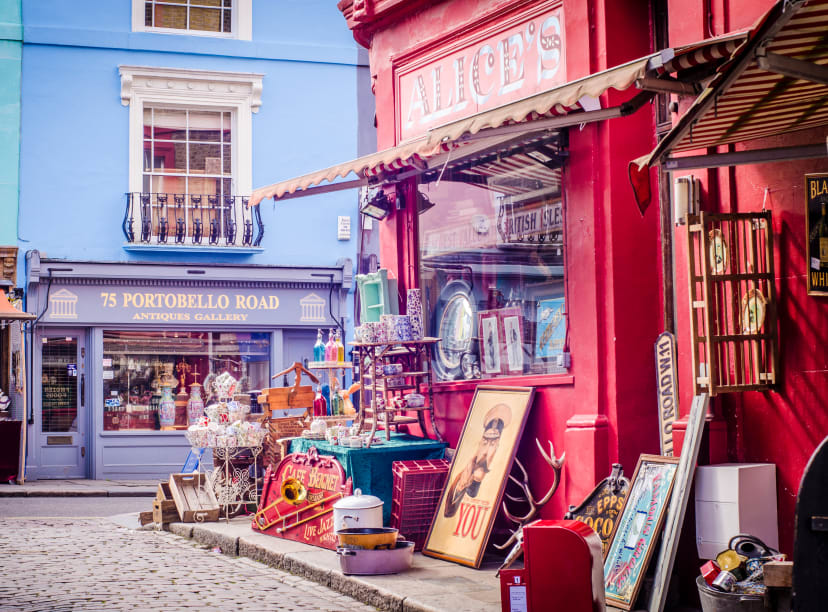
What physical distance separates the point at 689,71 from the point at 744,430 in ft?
7.30

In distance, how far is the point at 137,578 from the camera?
25.3 ft

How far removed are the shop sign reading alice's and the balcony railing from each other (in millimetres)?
846

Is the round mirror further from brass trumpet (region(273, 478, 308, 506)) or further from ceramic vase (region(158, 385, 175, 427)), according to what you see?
ceramic vase (region(158, 385, 175, 427))

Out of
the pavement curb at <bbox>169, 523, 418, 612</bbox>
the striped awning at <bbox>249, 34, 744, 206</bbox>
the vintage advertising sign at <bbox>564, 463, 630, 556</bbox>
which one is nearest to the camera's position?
the striped awning at <bbox>249, 34, 744, 206</bbox>

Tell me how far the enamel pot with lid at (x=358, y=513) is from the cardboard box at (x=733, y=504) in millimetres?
2566

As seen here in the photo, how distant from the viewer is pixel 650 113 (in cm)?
755

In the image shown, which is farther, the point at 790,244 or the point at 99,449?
the point at 99,449

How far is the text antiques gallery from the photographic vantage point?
55.0 ft

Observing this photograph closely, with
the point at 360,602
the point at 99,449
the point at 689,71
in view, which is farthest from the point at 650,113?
the point at 99,449

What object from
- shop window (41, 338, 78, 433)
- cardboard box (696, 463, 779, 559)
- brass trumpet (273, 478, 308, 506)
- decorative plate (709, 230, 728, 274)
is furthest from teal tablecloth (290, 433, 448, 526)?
shop window (41, 338, 78, 433)

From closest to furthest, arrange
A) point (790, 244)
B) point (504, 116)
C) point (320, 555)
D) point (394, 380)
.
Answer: point (790, 244), point (504, 116), point (320, 555), point (394, 380)

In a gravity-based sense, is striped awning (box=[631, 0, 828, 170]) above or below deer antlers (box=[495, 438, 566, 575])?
above

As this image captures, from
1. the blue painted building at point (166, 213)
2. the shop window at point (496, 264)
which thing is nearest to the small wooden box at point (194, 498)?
the shop window at point (496, 264)

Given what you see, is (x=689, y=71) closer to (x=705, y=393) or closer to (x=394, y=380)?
(x=705, y=393)
